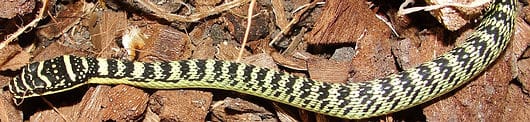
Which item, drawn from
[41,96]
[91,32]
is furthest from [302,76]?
[41,96]

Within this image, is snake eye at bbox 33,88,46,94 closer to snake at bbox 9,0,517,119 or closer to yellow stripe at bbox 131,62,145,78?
snake at bbox 9,0,517,119

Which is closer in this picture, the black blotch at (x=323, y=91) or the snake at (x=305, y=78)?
the snake at (x=305, y=78)

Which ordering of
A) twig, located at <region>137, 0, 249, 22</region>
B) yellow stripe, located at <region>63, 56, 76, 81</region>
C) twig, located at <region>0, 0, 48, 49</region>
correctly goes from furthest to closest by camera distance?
twig, located at <region>137, 0, 249, 22</region> < yellow stripe, located at <region>63, 56, 76, 81</region> < twig, located at <region>0, 0, 48, 49</region>

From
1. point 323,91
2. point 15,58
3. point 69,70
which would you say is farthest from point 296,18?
point 15,58

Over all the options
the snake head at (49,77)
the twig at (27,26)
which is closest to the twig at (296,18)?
the snake head at (49,77)

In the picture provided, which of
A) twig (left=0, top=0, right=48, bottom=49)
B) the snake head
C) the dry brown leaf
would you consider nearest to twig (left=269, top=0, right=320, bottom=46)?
the snake head

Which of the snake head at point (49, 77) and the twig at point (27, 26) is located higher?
the twig at point (27, 26)

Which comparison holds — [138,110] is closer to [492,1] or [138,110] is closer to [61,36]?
[61,36]

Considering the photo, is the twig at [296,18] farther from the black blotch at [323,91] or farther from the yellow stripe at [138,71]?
the yellow stripe at [138,71]
